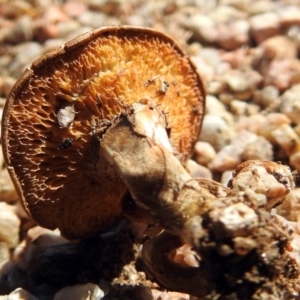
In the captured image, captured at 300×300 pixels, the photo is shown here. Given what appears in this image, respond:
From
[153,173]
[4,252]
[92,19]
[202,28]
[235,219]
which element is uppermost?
[153,173]

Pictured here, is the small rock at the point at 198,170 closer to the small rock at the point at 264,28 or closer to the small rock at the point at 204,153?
the small rock at the point at 204,153

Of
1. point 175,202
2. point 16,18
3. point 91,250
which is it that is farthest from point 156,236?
point 16,18

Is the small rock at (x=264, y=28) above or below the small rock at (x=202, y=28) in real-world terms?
below

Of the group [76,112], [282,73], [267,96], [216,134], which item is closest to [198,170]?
[216,134]

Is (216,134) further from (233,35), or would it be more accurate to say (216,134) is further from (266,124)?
(233,35)

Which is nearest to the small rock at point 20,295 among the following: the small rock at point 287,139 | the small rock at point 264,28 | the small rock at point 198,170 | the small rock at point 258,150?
the small rock at point 198,170

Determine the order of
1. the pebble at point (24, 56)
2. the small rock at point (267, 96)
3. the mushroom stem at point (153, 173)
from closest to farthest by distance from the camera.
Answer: the mushroom stem at point (153, 173)
the small rock at point (267, 96)
the pebble at point (24, 56)
